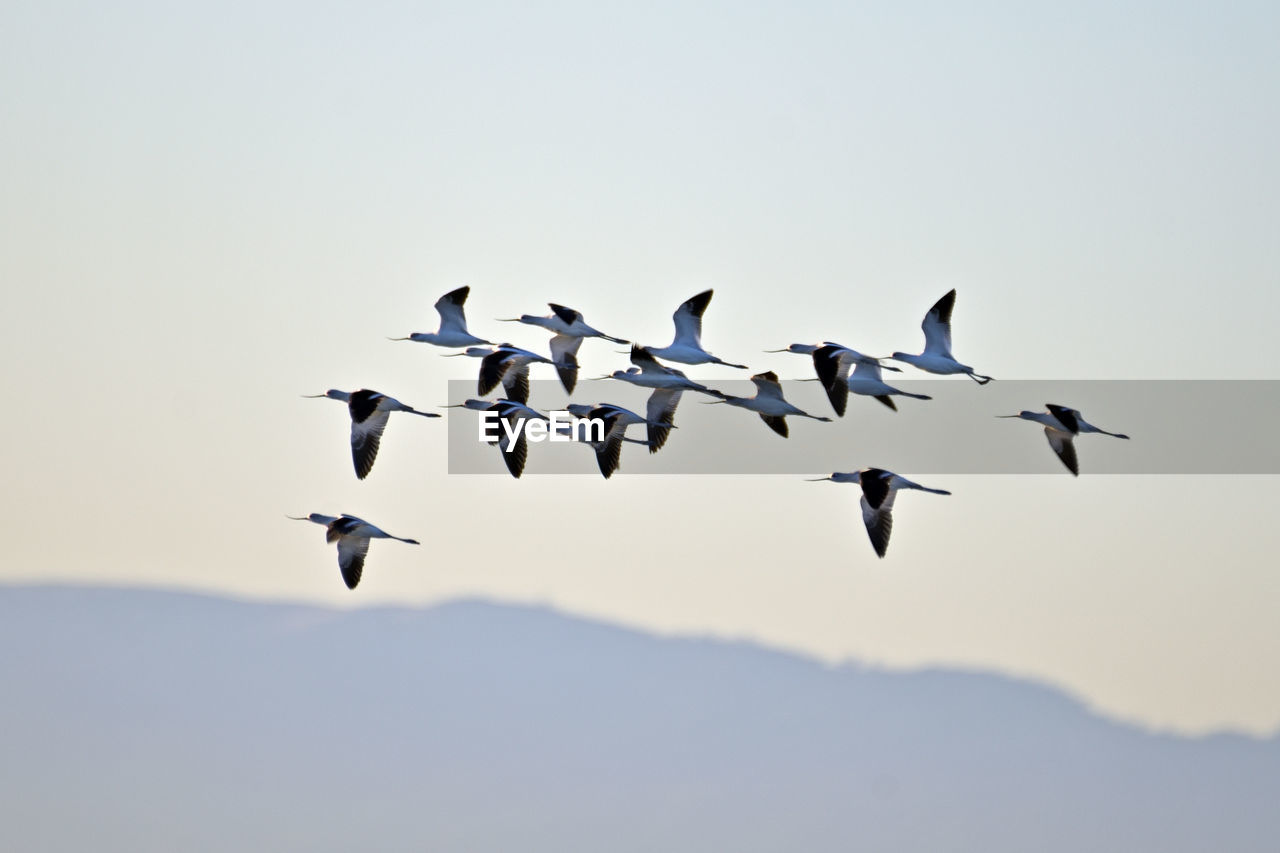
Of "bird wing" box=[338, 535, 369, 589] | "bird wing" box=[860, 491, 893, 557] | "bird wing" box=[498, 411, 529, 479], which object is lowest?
"bird wing" box=[338, 535, 369, 589]

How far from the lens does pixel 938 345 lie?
2459 inches

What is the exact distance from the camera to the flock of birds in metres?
60.5

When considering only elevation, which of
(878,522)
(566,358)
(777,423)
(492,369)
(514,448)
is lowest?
(878,522)

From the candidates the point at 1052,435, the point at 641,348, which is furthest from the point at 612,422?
the point at 1052,435

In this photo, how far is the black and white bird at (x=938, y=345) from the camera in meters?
62.3

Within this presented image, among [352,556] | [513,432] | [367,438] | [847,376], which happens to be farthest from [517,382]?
[847,376]

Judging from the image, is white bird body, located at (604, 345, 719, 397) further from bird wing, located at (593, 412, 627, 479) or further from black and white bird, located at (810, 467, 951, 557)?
black and white bird, located at (810, 467, 951, 557)

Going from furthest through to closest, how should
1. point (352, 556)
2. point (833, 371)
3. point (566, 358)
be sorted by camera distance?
point (566, 358) < point (352, 556) < point (833, 371)

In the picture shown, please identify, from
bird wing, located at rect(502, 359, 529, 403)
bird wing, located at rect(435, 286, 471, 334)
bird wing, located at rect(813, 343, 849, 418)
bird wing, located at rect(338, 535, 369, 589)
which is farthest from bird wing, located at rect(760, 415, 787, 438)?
bird wing, located at rect(338, 535, 369, 589)

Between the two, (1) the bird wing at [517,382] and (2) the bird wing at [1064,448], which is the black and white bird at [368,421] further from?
(2) the bird wing at [1064,448]

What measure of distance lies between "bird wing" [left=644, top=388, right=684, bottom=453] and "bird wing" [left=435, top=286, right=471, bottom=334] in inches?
233

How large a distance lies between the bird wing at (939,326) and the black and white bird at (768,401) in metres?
4.44

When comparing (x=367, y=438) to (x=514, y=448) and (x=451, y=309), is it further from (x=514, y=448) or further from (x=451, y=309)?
(x=451, y=309)

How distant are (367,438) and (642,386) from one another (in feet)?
26.8
